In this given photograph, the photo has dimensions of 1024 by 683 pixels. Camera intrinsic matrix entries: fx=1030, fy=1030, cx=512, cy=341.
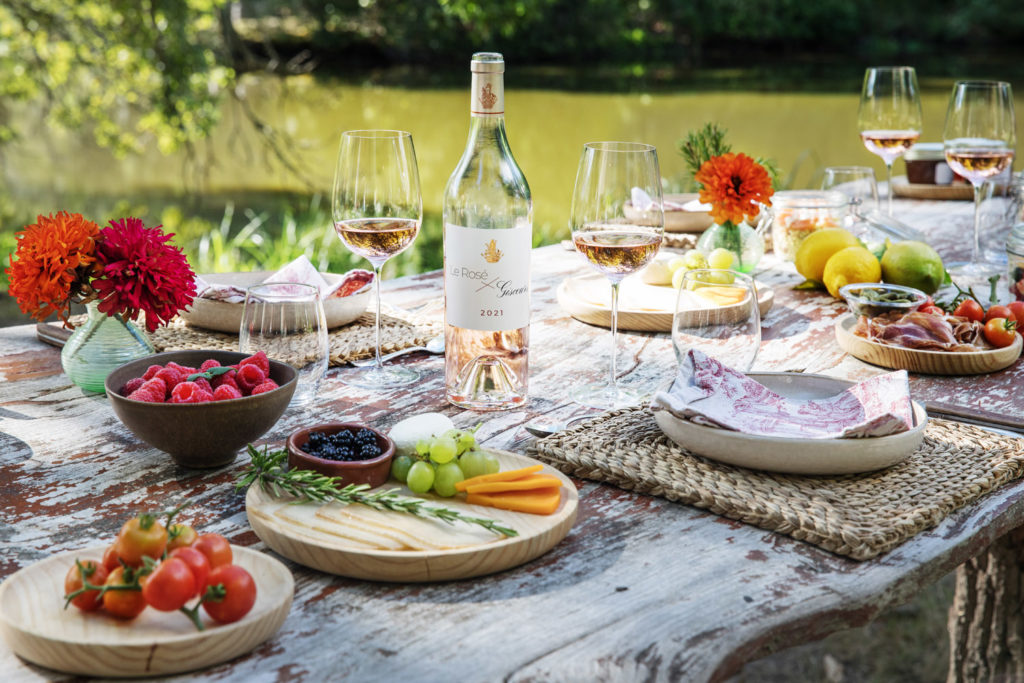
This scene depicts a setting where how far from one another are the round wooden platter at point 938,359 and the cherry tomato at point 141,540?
121cm

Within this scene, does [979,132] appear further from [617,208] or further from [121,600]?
[121,600]

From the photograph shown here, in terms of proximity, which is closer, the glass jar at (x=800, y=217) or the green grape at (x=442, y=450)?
the green grape at (x=442, y=450)

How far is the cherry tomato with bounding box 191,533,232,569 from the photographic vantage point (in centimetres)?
85

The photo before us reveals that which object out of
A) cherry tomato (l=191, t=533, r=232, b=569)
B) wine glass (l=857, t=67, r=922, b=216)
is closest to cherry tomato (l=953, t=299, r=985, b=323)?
wine glass (l=857, t=67, r=922, b=216)

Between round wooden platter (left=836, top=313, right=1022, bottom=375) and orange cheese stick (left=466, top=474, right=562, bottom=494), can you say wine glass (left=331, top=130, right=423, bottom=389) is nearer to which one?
orange cheese stick (left=466, top=474, right=562, bottom=494)

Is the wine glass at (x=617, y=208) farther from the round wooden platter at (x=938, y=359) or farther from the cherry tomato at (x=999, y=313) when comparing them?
the cherry tomato at (x=999, y=313)

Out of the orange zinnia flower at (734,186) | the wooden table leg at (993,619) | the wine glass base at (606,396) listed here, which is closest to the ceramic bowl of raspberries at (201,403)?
the wine glass base at (606,396)

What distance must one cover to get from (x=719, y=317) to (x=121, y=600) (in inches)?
30.9

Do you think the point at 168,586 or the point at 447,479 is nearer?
the point at 168,586

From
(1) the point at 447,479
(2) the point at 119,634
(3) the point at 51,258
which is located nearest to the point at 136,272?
(3) the point at 51,258

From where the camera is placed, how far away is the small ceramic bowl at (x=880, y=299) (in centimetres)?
173

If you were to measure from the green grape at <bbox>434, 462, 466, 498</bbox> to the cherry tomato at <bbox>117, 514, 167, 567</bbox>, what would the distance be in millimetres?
332

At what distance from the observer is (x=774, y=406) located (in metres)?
1.31

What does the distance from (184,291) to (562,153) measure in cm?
881
